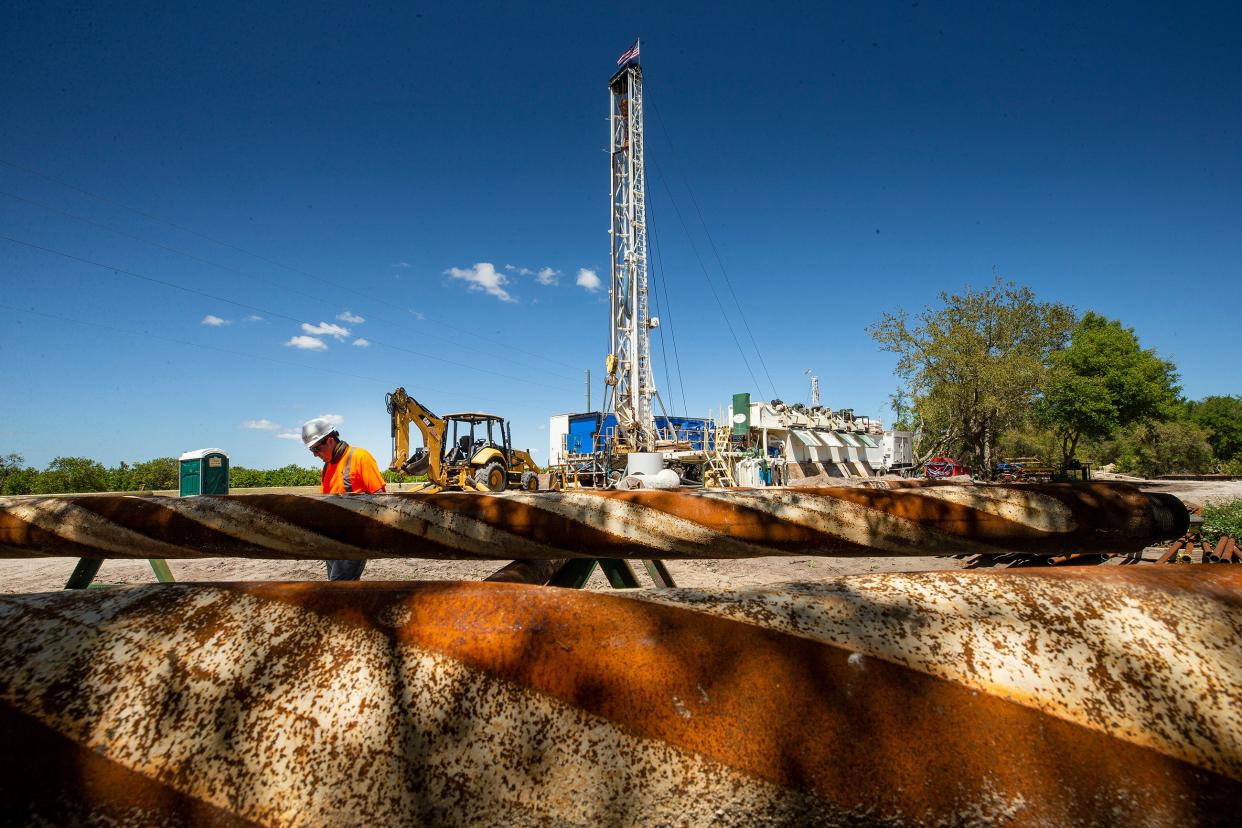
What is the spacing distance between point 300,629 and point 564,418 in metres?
35.4

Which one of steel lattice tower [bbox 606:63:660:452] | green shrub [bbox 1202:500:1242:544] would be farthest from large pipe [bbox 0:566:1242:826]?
steel lattice tower [bbox 606:63:660:452]

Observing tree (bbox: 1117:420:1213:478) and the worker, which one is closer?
the worker

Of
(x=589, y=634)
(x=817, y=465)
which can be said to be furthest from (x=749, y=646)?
(x=817, y=465)

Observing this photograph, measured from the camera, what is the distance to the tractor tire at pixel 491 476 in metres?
12.4

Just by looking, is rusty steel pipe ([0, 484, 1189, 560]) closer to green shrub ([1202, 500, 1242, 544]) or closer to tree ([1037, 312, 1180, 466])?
green shrub ([1202, 500, 1242, 544])

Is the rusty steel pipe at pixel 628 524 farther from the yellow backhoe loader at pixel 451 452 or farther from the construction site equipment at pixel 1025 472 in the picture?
the construction site equipment at pixel 1025 472

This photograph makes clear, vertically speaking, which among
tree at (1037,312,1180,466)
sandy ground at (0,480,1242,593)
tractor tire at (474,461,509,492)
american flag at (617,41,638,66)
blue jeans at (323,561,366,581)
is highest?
american flag at (617,41,638,66)

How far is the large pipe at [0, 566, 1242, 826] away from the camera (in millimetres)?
587

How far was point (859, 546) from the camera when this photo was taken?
130 centimetres

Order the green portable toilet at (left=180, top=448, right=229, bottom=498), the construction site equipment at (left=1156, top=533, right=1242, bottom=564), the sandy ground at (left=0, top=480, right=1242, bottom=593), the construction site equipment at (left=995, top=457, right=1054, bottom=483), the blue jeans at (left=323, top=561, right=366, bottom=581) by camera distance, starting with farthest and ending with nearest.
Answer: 1. the construction site equipment at (left=995, top=457, right=1054, bottom=483)
2. the green portable toilet at (left=180, top=448, right=229, bottom=498)
3. the sandy ground at (left=0, top=480, right=1242, bottom=593)
4. the construction site equipment at (left=1156, top=533, right=1242, bottom=564)
5. the blue jeans at (left=323, top=561, right=366, bottom=581)

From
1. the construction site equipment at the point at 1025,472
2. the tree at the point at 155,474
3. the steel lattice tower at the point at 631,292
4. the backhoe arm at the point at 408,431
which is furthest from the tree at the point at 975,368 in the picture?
the tree at the point at 155,474

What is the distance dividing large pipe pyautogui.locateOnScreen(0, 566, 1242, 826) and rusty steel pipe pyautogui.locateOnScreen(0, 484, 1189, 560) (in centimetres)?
54

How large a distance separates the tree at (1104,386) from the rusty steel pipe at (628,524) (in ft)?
103

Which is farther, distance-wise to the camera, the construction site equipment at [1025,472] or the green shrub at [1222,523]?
the construction site equipment at [1025,472]
